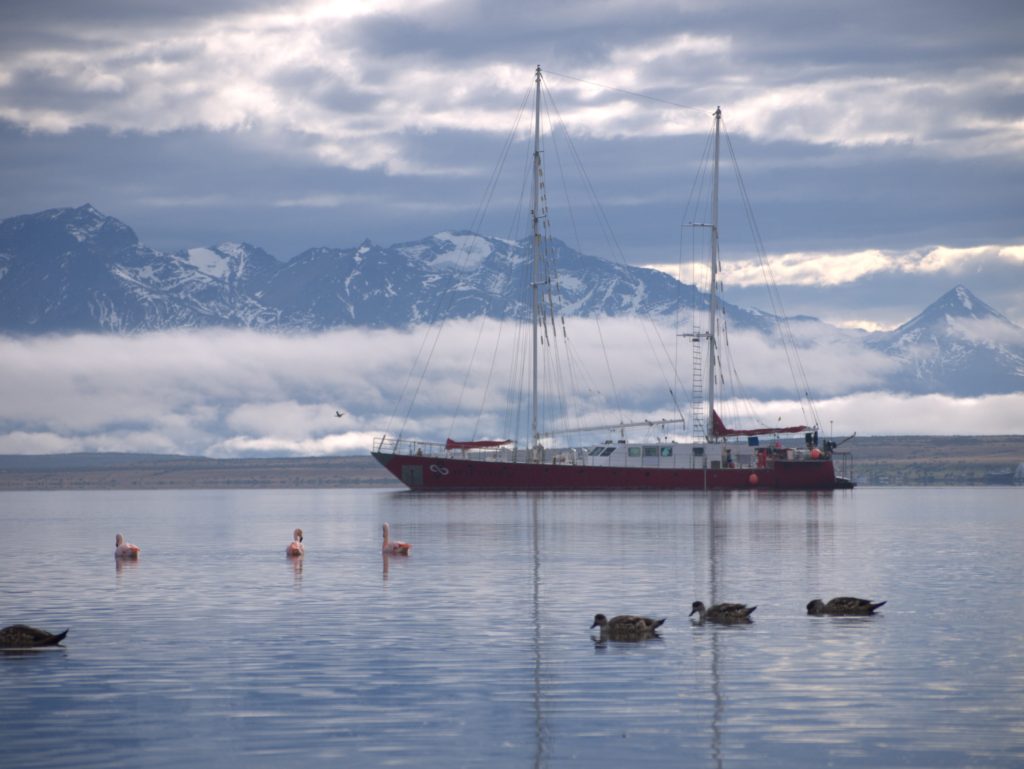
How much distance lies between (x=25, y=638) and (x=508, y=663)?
11500 mm

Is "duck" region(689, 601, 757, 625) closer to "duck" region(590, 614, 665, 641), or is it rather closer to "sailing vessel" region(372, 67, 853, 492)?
"duck" region(590, 614, 665, 641)

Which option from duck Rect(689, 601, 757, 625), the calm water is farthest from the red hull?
duck Rect(689, 601, 757, 625)

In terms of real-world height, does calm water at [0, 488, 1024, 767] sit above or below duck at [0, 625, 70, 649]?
below

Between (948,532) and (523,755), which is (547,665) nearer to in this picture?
(523,755)

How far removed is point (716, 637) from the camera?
3788 centimetres

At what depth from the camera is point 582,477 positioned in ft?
586

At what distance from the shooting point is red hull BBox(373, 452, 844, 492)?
178 m

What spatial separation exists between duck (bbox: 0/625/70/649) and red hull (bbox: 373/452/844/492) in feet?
465

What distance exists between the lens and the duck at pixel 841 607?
136 ft

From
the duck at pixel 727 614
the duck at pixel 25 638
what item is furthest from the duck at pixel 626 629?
the duck at pixel 25 638

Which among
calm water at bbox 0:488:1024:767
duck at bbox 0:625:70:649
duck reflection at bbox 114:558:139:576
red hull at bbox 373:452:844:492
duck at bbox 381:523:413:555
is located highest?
red hull at bbox 373:452:844:492

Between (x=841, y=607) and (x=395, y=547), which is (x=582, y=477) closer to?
(x=395, y=547)

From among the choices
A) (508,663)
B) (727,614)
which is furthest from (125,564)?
(508,663)

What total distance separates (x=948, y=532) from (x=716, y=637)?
6150 cm
